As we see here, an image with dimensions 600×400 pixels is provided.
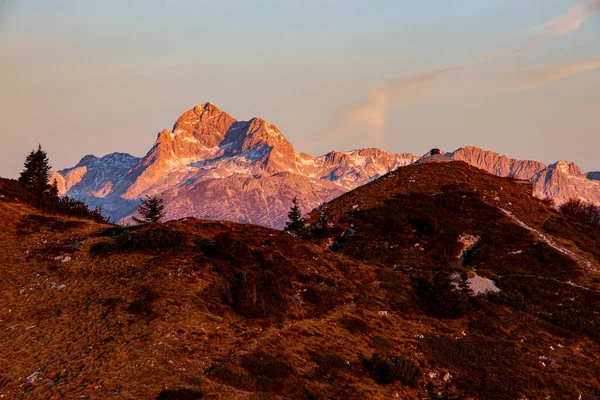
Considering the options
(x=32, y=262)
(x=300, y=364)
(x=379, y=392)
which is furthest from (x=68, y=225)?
(x=379, y=392)

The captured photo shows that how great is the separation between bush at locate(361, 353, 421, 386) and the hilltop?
10cm

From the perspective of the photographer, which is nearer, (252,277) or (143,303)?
(143,303)

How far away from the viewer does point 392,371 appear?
2800 centimetres

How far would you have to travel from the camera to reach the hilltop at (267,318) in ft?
80.2

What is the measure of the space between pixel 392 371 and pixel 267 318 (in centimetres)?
928

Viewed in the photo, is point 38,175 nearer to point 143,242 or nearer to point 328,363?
point 143,242

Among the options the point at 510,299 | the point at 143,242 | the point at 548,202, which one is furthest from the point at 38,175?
the point at 548,202

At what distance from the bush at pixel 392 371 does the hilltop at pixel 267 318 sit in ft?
0.31

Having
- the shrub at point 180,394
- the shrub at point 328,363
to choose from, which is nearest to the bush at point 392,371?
the shrub at point 328,363

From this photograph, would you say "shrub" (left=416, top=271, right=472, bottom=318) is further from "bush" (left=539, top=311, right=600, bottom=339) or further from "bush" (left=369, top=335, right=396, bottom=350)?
"bush" (left=369, top=335, right=396, bottom=350)

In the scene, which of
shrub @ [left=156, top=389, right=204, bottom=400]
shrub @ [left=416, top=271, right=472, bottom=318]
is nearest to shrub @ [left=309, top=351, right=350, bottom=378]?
shrub @ [left=156, top=389, right=204, bottom=400]

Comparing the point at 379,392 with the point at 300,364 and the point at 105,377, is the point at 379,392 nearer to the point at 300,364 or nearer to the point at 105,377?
the point at 300,364

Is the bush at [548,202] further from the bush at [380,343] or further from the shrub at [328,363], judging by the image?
the shrub at [328,363]

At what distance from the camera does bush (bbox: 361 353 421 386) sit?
27.8 m
